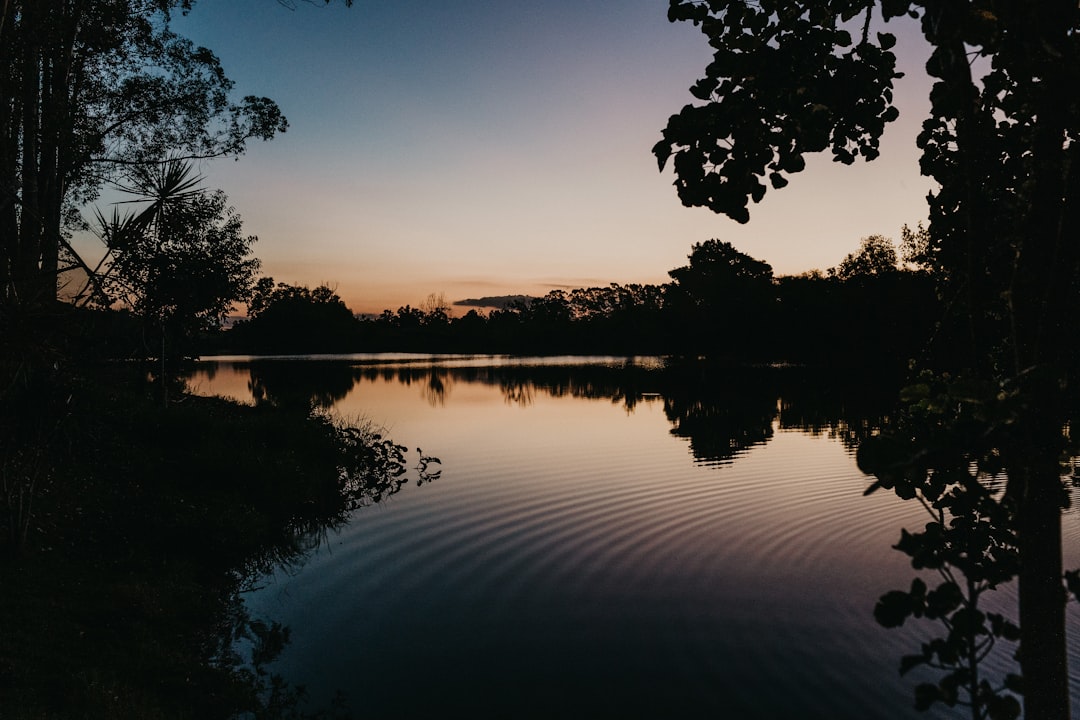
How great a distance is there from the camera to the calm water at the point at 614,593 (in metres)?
6.34

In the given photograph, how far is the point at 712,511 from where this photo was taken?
1275cm

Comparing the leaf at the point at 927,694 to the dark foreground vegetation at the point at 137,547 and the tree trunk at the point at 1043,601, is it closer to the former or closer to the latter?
the tree trunk at the point at 1043,601

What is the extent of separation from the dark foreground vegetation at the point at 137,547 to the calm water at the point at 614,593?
656 mm

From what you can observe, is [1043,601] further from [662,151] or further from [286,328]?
[286,328]

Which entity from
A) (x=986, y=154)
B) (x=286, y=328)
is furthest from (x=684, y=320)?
(x=986, y=154)

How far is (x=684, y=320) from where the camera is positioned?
8450 centimetres

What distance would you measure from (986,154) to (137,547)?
9.94 metres

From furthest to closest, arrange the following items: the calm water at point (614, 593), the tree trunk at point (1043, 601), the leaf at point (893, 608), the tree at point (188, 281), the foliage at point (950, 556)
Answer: the tree at point (188, 281) < the calm water at point (614, 593) < the tree trunk at point (1043, 601) < the leaf at point (893, 608) < the foliage at point (950, 556)

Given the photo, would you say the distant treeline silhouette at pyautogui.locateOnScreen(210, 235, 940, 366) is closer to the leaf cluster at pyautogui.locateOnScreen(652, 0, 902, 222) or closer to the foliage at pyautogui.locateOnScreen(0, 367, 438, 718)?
the foliage at pyautogui.locateOnScreen(0, 367, 438, 718)

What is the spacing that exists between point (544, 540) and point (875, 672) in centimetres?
542

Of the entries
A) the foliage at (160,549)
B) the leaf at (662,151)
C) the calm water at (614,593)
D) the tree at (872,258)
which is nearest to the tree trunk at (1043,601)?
the leaf at (662,151)

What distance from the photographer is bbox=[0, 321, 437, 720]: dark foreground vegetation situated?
5684 mm

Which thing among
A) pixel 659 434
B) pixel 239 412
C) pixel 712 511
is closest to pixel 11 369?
pixel 712 511

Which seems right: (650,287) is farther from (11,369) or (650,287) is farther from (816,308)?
(11,369)
